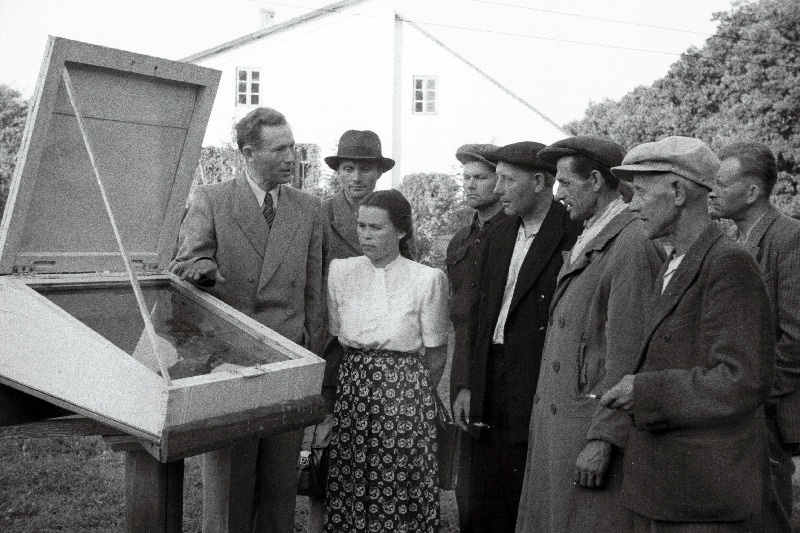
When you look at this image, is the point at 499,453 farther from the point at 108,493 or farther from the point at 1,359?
the point at 108,493

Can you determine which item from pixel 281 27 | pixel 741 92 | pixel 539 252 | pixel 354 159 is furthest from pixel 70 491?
pixel 741 92

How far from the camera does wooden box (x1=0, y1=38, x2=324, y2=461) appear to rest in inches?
100

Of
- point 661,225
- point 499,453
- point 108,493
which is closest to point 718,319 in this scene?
point 661,225

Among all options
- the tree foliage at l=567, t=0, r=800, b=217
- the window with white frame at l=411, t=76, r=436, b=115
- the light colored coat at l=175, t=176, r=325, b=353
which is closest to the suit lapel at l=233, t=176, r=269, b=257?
the light colored coat at l=175, t=176, r=325, b=353

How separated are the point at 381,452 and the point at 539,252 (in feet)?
3.90

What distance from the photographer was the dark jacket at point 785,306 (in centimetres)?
412

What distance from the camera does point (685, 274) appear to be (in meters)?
2.81

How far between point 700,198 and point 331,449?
7.05 feet

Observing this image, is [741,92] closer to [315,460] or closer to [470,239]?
[470,239]

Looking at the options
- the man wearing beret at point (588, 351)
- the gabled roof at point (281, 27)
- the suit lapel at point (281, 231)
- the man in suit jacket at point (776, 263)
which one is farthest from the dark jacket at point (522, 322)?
the gabled roof at point (281, 27)

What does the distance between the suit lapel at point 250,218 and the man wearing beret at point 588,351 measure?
1303mm

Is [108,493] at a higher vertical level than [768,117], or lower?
lower

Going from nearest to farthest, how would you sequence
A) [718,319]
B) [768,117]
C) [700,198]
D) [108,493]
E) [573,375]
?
[718,319] → [700,198] → [573,375] → [108,493] → [768,117]

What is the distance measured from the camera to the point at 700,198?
2.93 m
